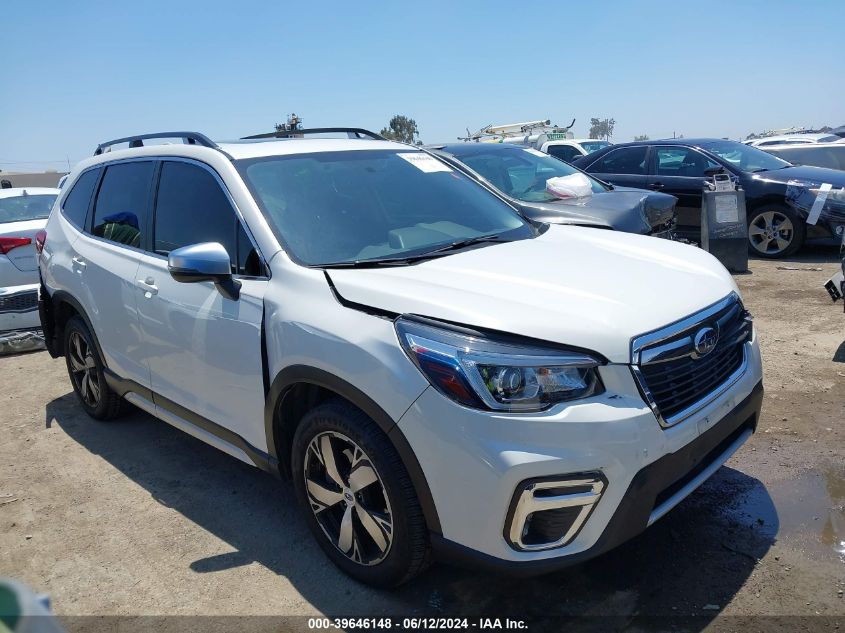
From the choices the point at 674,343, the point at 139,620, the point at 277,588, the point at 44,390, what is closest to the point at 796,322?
the point at 674,343

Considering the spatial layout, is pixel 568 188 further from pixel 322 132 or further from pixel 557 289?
pixel 557 289

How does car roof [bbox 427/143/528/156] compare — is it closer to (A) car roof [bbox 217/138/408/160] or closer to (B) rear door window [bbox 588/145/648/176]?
(B) rear door window [bbox 588/145/648/176]

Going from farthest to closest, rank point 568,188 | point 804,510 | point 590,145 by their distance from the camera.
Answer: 1. point 590,145
2. point 568,188
3. point 804,510

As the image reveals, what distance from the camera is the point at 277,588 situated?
2.95 metres

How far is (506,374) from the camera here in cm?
234

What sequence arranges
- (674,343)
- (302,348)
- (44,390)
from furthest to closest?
(44,390), (302,348), (674,343)

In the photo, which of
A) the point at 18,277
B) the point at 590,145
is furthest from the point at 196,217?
the point at 590,145

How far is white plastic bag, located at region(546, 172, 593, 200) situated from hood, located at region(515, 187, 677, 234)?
118 mm

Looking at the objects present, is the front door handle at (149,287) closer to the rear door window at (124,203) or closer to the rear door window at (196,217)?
the rear door window at (196,217)

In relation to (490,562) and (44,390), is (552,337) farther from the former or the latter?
(44,390)

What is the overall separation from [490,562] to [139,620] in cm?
151

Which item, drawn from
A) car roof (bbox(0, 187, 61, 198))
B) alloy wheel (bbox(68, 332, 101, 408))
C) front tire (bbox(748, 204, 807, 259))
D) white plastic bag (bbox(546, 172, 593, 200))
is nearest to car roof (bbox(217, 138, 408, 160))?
alloy wheel (bbox(68, 332, 101, 408))

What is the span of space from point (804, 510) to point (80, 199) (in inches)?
184

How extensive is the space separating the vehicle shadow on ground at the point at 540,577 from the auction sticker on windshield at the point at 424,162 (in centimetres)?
195
